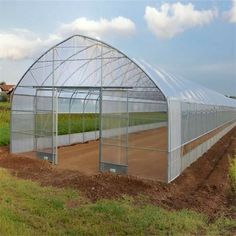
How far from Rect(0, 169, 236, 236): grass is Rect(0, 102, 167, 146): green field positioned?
348 centimetres

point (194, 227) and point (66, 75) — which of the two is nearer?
point (194, 227)

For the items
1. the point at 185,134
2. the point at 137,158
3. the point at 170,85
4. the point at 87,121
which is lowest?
the point at 137,158

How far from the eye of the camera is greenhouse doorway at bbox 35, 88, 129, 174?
11125 mm

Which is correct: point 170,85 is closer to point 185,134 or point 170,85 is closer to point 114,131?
point 185,134

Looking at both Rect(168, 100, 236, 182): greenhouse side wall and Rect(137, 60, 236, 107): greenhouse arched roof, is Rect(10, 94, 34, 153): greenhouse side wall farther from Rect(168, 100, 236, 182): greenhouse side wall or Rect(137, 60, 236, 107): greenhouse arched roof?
Rect(168, 100, 236, 182): greenhouse side wall

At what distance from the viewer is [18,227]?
5.78m

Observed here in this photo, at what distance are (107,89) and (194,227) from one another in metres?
6.03

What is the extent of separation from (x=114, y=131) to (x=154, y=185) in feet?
7.94

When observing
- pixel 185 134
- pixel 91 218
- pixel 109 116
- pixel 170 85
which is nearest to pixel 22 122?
pixel 109 116

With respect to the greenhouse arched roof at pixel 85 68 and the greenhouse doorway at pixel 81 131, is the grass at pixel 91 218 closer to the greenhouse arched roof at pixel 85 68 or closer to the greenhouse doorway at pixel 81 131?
the greenhouse doorway at pixel 81 131

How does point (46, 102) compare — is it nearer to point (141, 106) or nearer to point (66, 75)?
point (66, 75)

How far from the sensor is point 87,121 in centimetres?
1930

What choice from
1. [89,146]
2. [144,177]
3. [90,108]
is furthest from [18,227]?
[90,108]

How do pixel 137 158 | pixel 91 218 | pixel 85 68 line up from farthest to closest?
1. pixel 85 68
2. pixel 137 158
3. pixel 91 218
